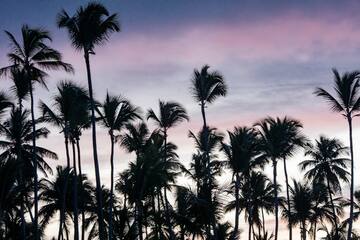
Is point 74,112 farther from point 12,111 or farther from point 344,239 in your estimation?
point 344,239

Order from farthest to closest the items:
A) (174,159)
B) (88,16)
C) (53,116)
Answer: (174,159) < (53,116) < (88,16)

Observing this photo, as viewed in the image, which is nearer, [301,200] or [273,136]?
[273,136]

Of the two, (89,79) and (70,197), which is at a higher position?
(89,79)

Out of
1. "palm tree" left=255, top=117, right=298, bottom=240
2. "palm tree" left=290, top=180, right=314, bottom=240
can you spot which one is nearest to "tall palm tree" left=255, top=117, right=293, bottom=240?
"palm tree" left=255, top=117, right=298, bottom=240

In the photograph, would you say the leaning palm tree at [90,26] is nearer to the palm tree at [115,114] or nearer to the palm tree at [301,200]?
the palm tree at [115,114]

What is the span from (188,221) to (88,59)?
12542 mm

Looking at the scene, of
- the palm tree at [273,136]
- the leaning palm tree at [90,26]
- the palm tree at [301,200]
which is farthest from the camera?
the palm tree at [301,200]

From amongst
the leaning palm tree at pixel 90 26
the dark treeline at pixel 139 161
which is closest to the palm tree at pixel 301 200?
the dark treeline at pixel 139 161

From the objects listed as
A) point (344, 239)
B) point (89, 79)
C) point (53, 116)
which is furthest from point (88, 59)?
point (344, 239)

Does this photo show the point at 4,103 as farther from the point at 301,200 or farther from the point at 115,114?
the point at 301,200

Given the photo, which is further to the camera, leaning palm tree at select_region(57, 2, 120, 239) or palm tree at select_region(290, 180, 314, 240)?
palm tree at select_region(290, 180, 314, 240)

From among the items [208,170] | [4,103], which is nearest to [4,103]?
[4,103]

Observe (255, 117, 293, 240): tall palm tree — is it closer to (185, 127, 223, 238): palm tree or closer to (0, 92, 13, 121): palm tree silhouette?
(185, 127, 223, 238): palm tree

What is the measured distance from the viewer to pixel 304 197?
49500 millimetres
